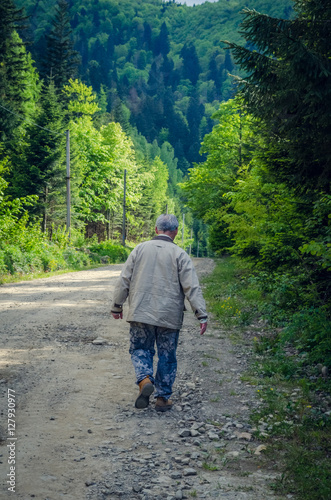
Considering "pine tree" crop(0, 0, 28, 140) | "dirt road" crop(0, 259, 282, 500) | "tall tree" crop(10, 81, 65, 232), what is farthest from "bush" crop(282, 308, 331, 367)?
"pine tree" crop(0, 0, 28, 140)

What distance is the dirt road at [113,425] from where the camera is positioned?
11.2 ft

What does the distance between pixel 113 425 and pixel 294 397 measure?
2360 millimetres

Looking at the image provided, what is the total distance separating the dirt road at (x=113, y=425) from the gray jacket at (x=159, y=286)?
1.06 meters

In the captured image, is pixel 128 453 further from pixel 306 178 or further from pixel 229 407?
pixel 306 178

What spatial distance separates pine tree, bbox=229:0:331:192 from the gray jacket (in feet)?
9.02

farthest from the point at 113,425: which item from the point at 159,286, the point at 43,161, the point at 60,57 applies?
the point at 60,57

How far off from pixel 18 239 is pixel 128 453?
16.0 metres

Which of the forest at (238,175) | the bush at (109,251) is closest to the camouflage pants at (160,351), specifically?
the forest at (238,175)

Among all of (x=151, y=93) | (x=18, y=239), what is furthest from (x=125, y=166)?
(x=151, y=93)

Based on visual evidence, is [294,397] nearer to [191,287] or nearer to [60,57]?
[191,287]

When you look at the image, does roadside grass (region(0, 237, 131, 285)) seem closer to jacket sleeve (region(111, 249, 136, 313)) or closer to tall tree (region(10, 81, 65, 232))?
tall tree (region(10, 81, 65, 232))

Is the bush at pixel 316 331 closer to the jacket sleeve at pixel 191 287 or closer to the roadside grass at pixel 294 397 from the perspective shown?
the roadside grass at pixel 294 397

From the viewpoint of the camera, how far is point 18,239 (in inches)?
734

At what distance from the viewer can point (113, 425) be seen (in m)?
4.49
